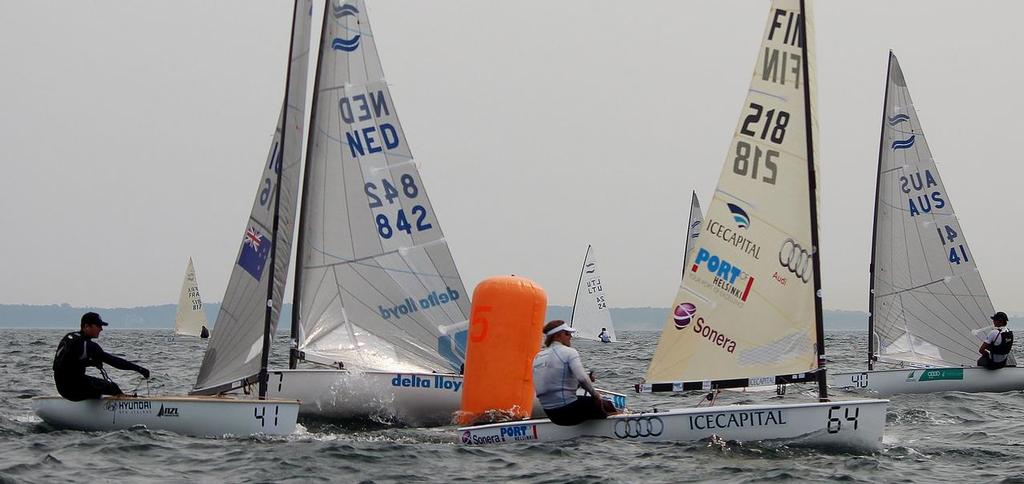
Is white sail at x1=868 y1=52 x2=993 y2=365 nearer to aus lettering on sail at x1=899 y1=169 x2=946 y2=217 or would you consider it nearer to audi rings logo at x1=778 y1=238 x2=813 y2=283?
aus lettering on sail at x1=899 y1=169 x2=946 y2=217

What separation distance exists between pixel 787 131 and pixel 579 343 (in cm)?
5291

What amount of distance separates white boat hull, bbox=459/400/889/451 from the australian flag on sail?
13.1ft

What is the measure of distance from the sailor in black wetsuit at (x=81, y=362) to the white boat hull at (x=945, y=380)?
14.2 m

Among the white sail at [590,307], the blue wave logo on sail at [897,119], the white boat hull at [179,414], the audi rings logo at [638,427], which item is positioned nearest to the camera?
the audi rings logo at [638,427]

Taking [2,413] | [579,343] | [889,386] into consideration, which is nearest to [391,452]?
[2,413]

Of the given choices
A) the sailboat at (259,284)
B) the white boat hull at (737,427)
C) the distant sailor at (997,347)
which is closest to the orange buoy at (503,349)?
the white boat hull at (737,427)

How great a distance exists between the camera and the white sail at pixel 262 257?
1562 cm

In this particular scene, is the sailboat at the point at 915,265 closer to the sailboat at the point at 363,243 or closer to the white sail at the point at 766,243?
the sailboat at the point at 363,243

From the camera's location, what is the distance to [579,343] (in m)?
66.2

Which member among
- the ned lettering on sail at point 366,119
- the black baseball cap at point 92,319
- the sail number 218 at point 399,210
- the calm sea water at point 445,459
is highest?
the ned lettering on sail at point 366,119

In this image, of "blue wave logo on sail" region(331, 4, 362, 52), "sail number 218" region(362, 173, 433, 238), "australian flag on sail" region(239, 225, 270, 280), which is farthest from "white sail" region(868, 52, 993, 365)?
"australian flag on sail" region(239, 225, 270, 280)

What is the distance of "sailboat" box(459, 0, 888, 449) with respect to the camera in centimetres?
1366

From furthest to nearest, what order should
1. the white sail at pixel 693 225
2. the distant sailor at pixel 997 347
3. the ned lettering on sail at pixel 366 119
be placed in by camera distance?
the white sail at pixel 693 225
the distant sailor at pixel 997 347
the ned lettering on sail at pixel 366 119

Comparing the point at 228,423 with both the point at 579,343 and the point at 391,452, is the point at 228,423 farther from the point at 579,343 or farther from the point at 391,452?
the point at 579,343
